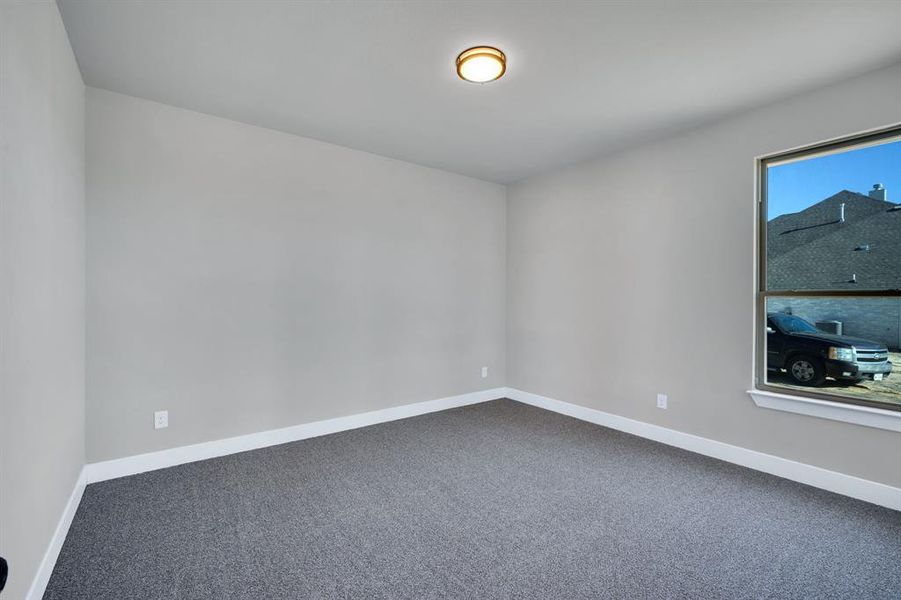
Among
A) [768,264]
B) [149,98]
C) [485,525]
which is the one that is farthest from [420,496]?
[149,98]

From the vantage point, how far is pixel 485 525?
231cm

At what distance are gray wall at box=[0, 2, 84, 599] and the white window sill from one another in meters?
3.99

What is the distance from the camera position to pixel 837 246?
2752 mm

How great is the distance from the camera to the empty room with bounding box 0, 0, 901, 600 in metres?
1.91

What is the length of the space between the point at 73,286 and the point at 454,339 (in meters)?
3.22

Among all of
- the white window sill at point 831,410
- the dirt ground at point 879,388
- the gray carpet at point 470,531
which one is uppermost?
the dirt ground at point 879,388

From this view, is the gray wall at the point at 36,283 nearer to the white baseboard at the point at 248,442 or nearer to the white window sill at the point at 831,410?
the white baseboard at the point at 248,442

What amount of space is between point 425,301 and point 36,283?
3095 mm

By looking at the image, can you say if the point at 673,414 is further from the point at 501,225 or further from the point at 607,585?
the point at 501,225

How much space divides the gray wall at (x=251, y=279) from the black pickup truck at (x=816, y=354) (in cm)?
284

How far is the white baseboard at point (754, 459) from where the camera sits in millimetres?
2537

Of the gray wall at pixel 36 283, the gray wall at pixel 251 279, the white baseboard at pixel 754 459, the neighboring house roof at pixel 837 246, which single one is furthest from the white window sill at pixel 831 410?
the gray wall at pixel 36 283

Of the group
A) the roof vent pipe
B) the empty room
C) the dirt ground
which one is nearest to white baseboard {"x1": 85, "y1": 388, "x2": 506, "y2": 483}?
the empty room

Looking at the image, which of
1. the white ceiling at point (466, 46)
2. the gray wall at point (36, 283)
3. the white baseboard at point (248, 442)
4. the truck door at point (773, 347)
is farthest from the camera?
the truck door at point (773, 347)
